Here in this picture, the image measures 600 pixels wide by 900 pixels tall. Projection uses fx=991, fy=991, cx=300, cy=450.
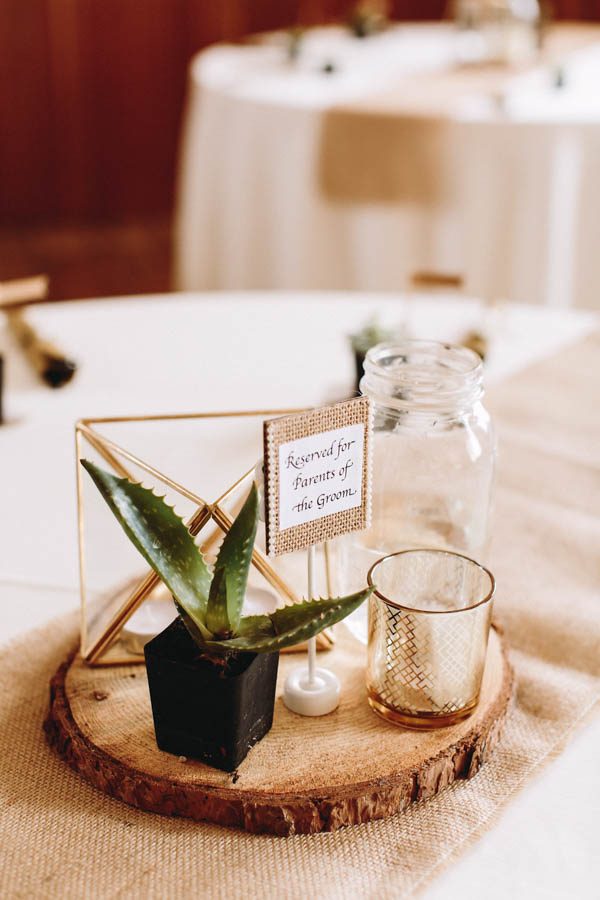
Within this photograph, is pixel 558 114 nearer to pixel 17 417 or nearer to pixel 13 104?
pixel 17 417

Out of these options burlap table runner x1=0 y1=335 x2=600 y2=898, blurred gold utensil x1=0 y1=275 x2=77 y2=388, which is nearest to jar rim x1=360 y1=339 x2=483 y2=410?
burlap table runner x1=0 y1=335 x2=600 y2=898

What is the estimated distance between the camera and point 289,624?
24.4 inches

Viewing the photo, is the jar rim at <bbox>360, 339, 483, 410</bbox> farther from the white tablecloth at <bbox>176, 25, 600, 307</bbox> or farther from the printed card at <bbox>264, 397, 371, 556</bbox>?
the white tablecloth at <bbox>176, 25, 600, 307</bbox>

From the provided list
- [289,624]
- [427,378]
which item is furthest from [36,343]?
[289,624]

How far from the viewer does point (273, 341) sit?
1497 millimetres

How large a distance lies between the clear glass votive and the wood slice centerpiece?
0.01 m

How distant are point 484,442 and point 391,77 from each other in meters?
2.37

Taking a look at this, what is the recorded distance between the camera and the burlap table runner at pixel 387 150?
7.53ft

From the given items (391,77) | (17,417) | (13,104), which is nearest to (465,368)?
(17,417)

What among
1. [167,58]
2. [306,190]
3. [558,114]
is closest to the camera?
[558,114]

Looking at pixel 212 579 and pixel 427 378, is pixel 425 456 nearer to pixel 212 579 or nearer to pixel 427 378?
pixel 427 378

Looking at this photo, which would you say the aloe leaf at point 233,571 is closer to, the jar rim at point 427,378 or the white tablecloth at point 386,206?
the jar rim at point 427,378

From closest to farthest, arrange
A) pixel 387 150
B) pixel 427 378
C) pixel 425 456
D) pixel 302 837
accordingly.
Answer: pixel 302 837
pixel 427 378
pixel 425 456
pixel 387 150

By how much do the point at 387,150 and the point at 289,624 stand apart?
1.93 meters
